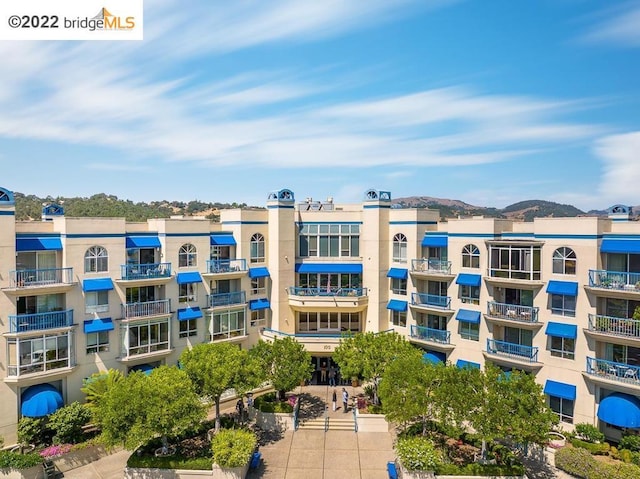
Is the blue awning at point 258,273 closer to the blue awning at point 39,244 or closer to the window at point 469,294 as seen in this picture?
the blue awning at point 39,244

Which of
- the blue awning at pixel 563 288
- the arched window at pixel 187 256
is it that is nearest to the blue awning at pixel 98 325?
the arched window at pixel 187 256

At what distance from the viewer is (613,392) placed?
2784 centimetres

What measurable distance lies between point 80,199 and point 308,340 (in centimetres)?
7587

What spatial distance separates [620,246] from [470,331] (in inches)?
468

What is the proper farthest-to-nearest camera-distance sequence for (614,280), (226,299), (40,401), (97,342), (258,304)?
(258,304) < (226,299) < (97,342) < (614,280) < (40,401)

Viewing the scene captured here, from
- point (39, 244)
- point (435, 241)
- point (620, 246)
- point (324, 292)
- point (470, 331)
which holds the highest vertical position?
point (39, 244)

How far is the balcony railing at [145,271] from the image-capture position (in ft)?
107

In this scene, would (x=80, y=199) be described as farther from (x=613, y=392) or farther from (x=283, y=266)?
(x=613, y=392)

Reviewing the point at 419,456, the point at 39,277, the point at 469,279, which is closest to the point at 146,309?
the point at 39,277

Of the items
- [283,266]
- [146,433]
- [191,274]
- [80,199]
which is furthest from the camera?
[80,199]

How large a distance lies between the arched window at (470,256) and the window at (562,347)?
735 centimetres

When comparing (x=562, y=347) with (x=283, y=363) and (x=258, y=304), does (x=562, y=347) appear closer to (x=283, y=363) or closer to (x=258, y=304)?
(x=283, y=363)

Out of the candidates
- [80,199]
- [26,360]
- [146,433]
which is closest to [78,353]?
[26,360]

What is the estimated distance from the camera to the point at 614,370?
90.3 ft
